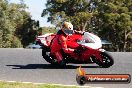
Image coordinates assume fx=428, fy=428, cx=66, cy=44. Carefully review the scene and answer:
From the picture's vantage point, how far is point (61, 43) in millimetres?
11906

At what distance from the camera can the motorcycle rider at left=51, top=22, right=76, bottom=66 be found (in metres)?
11.7

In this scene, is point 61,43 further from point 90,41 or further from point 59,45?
point 90,41

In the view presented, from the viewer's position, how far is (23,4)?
73.1 meters

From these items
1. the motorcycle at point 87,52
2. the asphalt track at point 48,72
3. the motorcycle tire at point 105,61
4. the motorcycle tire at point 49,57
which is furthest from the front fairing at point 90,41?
the motorcycle tire at point 49,57

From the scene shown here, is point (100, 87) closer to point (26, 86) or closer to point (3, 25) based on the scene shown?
point (26, 86)

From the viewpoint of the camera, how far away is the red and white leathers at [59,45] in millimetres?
11852

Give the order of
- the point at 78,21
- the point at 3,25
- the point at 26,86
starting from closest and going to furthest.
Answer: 1. the point at 26,86
2. the point at 3,25
3. the point at 78,21

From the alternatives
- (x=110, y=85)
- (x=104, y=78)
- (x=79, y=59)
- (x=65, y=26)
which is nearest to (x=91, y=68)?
(x=79, y=59)

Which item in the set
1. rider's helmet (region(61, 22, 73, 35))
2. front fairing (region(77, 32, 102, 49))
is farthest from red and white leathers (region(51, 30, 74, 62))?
front fairing (region(77, 32, 102, 49))

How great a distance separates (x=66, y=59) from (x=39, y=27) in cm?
5755

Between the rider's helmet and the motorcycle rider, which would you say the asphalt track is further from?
the rider's helmet

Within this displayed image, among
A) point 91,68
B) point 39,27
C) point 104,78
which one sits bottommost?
point 39,27

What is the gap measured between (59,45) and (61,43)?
96mm

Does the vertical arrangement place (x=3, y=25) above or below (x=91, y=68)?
below
